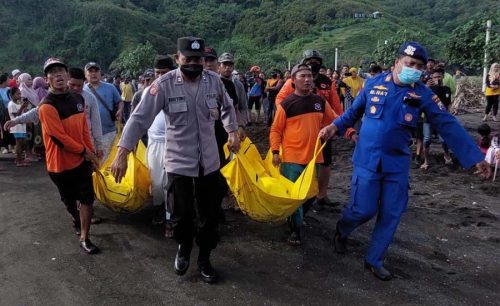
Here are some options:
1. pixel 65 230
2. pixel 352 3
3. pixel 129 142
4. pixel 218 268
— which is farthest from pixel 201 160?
pixel 352 3

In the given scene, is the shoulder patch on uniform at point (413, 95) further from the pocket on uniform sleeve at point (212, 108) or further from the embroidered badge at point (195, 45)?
the embroidered badge at point (195, 45)

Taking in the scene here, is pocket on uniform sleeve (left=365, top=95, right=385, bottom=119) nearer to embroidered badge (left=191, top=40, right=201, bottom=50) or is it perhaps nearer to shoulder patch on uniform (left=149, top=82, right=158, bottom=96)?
embroidered badge (left=191, top=40, right=201, bottom=50)

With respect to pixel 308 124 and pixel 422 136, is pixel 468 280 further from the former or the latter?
pixel 422 136

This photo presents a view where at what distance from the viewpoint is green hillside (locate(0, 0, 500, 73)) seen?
52844 millimetres

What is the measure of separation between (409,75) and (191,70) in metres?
1.79

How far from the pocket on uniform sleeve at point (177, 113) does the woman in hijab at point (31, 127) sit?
6026mm

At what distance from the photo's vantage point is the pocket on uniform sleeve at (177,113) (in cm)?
353

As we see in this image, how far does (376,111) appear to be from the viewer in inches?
150

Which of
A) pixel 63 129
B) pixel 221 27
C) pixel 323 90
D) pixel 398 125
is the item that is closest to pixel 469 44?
pixel 323 90

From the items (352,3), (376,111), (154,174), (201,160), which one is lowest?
(154,174)

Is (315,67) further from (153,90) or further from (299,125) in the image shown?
(153,90)

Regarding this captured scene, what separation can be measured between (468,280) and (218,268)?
2192 millimetres

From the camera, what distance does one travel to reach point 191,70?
Answer: 3.49 m

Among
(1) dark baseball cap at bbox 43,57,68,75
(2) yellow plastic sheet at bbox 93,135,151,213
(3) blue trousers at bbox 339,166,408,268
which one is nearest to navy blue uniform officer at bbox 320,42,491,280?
(3) blue trousers at bbox 339,166,408,268
